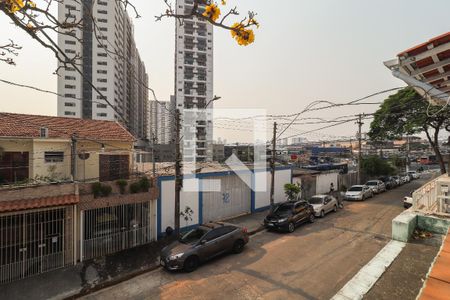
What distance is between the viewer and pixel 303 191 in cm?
2128

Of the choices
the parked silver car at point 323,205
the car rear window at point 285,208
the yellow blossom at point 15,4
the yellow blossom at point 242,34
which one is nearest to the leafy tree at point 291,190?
the parked silver car at point 323,205

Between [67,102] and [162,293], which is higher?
[67,102]

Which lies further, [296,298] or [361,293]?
[296,298]

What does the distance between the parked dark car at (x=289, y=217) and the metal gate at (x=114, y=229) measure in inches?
250

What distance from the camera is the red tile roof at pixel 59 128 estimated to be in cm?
1353

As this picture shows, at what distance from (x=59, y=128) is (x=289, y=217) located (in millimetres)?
14482

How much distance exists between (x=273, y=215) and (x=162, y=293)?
7633mm

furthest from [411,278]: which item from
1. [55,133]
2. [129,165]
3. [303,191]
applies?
[303,191]

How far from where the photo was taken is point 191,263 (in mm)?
8992

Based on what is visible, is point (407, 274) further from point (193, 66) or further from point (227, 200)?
point (193, 66)

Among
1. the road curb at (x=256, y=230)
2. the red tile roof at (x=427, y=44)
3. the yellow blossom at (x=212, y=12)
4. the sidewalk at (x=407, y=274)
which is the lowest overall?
the road curb at (x=256, y=230)

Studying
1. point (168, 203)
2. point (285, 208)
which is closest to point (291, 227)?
point (285, 208)

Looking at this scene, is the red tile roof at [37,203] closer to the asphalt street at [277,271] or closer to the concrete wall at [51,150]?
the asphalt street at [277,271]

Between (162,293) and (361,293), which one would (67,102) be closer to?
(162,293)
